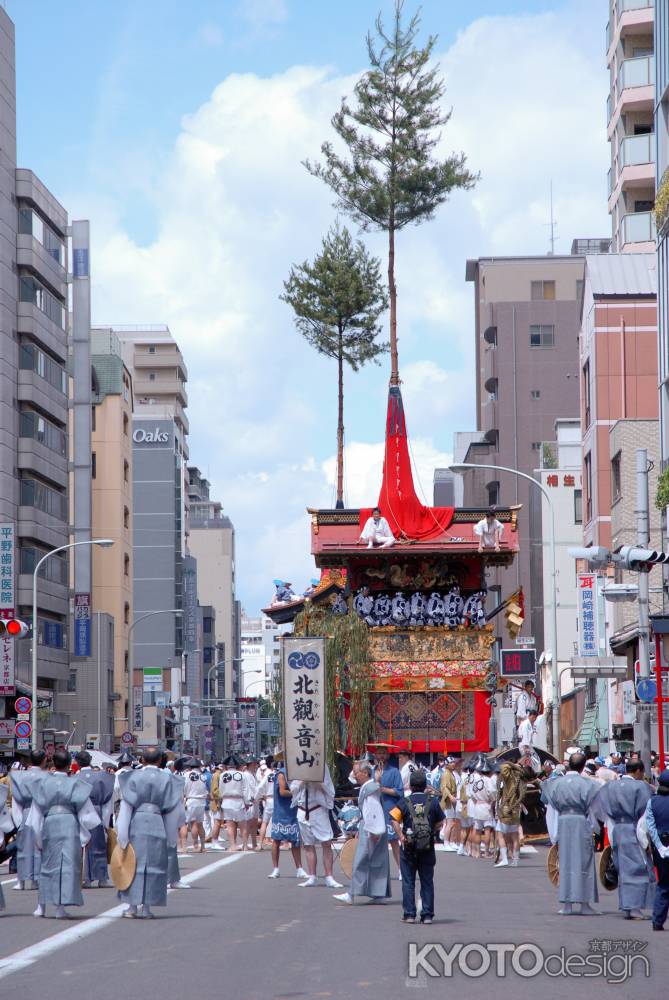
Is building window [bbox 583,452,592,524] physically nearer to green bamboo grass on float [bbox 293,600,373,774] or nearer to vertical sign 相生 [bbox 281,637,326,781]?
green bamboo grass on float [bbox 293,600,373,774]

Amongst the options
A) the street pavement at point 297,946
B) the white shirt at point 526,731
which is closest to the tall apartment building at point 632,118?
the white shirt at point 526,731

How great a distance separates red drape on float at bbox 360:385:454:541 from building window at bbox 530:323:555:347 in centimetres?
3498

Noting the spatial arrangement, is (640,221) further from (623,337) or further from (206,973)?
(206,973)

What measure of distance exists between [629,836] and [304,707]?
8399mm

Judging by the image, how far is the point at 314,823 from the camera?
2061 cm

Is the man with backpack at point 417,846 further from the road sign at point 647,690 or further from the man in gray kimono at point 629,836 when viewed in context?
the road sign at point 647,690

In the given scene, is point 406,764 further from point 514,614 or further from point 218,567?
point 218,567

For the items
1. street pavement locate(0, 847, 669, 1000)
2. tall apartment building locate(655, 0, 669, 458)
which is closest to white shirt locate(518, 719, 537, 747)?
tall apartment building locate(655, 0, 669, 458)

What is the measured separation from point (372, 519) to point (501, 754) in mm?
14299

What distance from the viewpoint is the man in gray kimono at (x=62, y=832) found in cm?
1616

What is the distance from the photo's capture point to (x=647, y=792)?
16.9 meters

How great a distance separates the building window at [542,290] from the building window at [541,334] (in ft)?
10.8

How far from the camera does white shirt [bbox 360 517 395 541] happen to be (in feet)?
147
